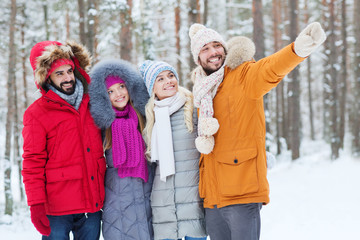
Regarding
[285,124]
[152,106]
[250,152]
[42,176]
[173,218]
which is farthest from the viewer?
[285,124]

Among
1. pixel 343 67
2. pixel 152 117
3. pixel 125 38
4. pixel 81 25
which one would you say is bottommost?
pixel 152 117

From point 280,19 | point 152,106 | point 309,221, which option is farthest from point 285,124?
point 152,106

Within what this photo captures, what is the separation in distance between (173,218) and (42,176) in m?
1.37

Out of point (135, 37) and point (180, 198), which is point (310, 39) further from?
point (135, 37)

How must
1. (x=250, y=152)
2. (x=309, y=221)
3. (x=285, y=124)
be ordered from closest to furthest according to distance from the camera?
(x=250, y=152)
(x=309, y=221)
(x=285, y=124)

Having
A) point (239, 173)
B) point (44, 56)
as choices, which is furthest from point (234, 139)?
point (44, 56)

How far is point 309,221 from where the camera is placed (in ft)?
19.6

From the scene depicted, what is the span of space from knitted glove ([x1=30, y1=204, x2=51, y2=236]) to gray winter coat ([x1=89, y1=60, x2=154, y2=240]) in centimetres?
57

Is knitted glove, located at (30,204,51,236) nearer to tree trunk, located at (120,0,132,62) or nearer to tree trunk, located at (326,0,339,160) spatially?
tree trunk, located at (120,0,132,62)

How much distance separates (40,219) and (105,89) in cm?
144

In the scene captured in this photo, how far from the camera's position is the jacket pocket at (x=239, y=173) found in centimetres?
265

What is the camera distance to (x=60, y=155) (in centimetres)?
300

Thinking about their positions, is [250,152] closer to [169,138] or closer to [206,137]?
[206,137]

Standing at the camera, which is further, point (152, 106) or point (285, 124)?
point (285, 124)
